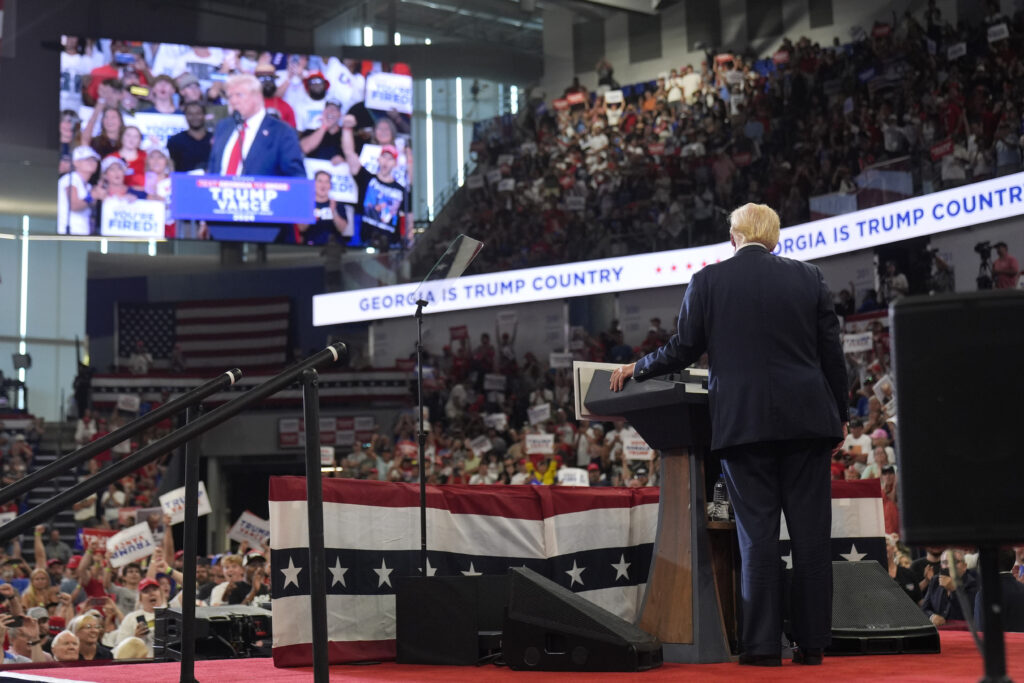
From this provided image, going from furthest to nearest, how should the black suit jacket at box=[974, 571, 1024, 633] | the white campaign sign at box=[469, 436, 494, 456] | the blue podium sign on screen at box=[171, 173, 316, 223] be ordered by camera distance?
the blue podium sign on screen at box=[171, 173, 316, 223] < the white campaign sign at box=[469, 436, 494, 456] < the black suit jacket at box=[974, 571, 1024, 633]

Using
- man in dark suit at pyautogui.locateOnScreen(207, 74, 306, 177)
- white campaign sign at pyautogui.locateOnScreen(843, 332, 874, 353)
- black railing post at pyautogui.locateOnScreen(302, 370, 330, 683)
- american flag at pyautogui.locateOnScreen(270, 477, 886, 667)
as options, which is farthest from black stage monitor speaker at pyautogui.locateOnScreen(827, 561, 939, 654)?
man in dark suit at pyautogui.locateOnScreen(207, 74, 306, 177)

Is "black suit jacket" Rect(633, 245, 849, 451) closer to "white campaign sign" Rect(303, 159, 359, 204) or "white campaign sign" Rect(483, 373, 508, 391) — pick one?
"white campaign sign" Rect(483, 373, 508, 391)

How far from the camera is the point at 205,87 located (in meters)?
20.2

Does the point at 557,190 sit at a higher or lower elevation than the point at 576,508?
higher

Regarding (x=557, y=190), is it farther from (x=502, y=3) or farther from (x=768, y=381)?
(x=768, y=381)

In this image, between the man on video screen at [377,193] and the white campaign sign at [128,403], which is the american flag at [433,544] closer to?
the man on video screen at [377,193]

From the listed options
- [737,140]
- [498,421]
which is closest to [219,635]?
[498,421]

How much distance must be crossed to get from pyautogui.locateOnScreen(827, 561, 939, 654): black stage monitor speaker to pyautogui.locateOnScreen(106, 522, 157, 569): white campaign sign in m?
7.28

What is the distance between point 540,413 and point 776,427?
12.6m

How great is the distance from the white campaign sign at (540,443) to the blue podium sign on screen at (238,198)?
770cm

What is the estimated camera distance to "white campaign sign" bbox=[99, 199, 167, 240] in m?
19.6

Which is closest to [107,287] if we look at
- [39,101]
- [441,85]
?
[39,101]

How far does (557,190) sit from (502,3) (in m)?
6.29

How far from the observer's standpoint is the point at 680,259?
15.9 m
